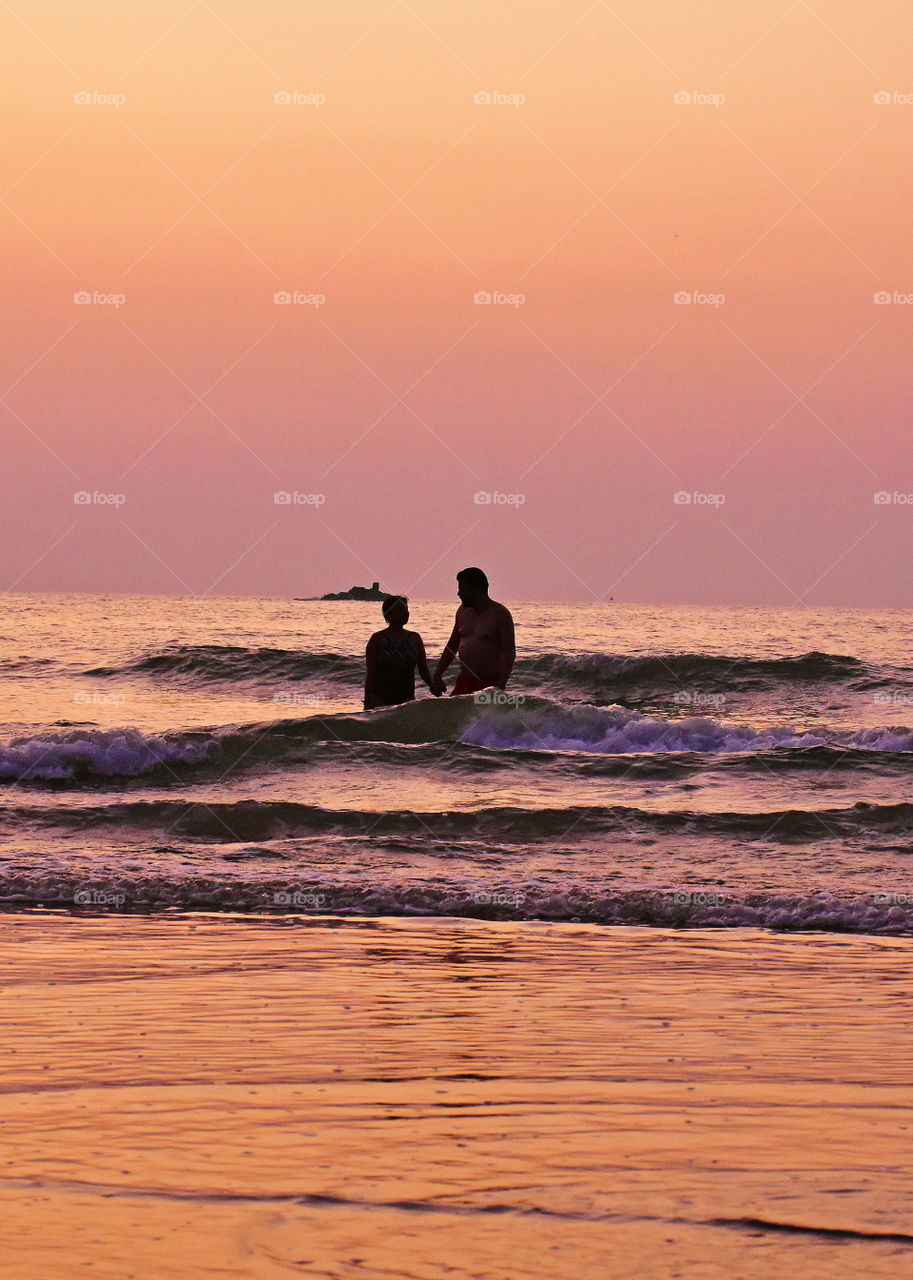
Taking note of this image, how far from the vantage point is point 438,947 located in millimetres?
5953

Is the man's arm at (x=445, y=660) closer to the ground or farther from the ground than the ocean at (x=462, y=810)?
farther from the ground

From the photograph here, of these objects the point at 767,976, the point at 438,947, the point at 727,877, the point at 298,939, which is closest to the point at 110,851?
the point at 298,939

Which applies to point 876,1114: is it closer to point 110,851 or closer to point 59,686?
point 110,851

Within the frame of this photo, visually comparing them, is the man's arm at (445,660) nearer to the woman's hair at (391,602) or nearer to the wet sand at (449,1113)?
the woman's hair at (391,602)


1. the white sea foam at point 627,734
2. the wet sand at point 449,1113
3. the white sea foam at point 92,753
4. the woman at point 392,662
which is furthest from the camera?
the white sea foam at point 627,734

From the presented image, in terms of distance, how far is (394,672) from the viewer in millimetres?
13273
